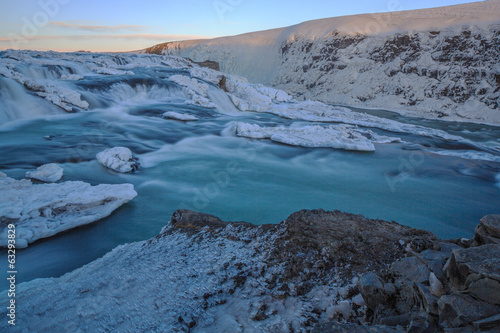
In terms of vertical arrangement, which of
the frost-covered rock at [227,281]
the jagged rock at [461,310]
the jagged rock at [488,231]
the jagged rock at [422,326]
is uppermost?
the jagged rock at [488,231]

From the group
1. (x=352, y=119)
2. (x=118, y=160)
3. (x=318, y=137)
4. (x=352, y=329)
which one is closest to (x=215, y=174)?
(x=118, y=160)

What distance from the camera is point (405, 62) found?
16297 mm

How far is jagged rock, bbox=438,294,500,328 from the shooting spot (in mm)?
878

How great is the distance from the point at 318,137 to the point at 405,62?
41.0 ft

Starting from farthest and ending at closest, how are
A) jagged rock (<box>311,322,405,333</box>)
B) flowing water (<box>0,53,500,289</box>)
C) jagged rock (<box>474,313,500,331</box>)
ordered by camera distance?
flowing water (<box>0,53,500,289</box>) < jagged rock (<box>311,322,405,333</box>) < jagged rock (<box>474,313,500,331</box>)

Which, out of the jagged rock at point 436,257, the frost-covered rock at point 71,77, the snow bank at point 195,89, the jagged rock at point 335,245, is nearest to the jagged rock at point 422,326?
the jagged rock at point 436,257

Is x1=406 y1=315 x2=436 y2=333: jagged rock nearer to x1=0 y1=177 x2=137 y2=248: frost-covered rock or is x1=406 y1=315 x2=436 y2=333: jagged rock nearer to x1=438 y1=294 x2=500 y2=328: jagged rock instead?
x1=438 y1=294 x2=500 y2=328: jagged rock

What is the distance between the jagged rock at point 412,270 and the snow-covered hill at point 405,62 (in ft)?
46.4

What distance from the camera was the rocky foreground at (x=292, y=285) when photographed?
998mm

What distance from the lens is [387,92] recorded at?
53.0 ft

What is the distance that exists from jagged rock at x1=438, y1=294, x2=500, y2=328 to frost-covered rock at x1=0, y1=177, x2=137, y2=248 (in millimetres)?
Answer: 3031

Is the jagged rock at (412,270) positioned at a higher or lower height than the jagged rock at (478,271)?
lower

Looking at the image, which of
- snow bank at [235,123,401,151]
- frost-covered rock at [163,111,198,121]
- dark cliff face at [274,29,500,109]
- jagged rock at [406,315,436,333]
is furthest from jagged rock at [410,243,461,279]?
dark cliff face at [274,29,500,109]

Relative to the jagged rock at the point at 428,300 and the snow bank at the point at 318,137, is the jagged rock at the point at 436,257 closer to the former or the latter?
the jagged rock at the point at 428,300
